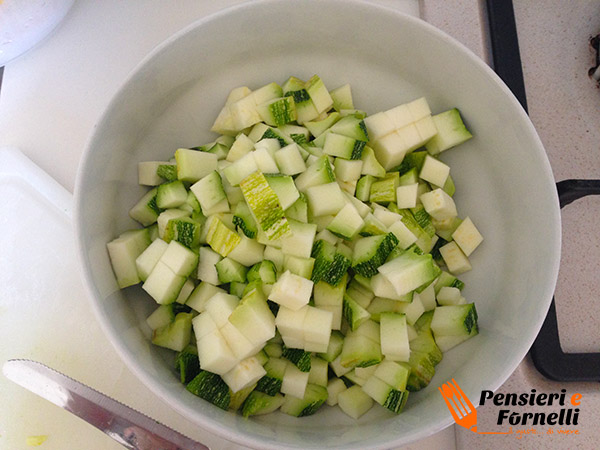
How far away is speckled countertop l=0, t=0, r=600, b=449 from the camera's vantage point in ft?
3.76

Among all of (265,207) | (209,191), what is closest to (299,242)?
(265,207)

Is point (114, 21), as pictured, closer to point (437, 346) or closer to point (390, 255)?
point (390, 255)

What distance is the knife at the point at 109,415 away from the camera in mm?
963

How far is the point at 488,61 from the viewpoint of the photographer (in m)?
1.23

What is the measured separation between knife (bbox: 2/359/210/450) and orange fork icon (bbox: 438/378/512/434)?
0.45 metres

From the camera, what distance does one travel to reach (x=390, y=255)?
38.6 inches

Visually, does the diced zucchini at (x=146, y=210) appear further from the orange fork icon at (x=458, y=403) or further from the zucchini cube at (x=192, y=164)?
the orange fork icon at (x=458, y=403)

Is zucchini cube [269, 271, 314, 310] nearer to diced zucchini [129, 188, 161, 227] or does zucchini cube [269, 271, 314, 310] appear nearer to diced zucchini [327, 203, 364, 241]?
diced zucchini [327, 203, 364, 241]

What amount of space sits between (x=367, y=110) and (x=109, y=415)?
2.72 feet

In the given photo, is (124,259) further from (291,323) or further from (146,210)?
(291,323)

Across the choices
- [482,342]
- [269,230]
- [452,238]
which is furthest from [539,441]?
[269,230]

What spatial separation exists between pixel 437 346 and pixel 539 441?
276 mm

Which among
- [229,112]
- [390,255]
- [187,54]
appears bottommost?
[390,255]

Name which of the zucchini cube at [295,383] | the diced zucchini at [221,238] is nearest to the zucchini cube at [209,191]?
the diced zucchini at [221,238]
